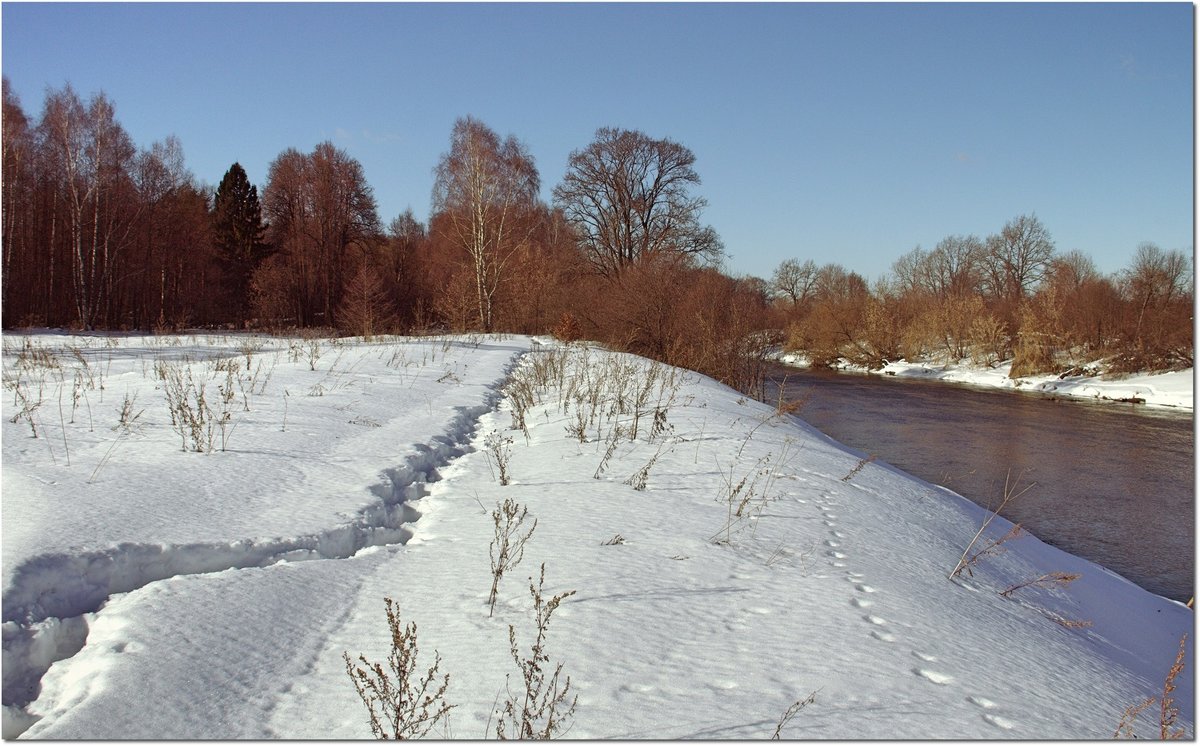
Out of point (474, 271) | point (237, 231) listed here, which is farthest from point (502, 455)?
point (237, 231)

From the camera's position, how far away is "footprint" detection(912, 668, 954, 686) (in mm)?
2369

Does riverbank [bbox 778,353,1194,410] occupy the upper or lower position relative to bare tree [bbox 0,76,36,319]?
lower

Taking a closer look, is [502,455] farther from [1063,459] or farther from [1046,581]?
[1063,459]

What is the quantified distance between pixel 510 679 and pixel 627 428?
4.73 meters

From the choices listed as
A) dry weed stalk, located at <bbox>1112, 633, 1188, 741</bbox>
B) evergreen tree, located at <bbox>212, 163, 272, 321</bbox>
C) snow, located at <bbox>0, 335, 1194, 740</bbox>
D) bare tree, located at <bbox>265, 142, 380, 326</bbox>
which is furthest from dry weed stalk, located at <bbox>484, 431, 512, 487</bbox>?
evergreen tree, located at <bbox>212, 163, 272, 321</bbox>

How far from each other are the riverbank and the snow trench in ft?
70.6

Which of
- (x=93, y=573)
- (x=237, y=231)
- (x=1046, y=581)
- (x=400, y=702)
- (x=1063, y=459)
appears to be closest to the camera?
(x=400, y=702)

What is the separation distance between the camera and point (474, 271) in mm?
26516

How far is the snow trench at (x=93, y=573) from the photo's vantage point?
2.21 meters

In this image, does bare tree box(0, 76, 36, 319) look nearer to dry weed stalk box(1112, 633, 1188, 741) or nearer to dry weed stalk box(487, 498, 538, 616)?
dry weed stalk box(487, 498, 538, 616)

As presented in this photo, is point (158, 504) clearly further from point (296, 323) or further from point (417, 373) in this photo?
point (296, 323)

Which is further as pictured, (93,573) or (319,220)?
(319,220)

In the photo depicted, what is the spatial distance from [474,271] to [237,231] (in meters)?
16.6

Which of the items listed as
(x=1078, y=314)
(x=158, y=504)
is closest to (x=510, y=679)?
(x=158, y=504)
